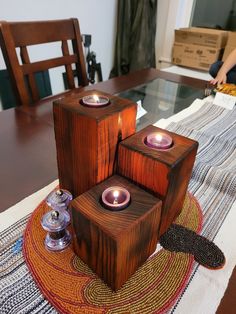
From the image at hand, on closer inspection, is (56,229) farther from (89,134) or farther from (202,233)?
(202,233)

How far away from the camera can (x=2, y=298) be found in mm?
362

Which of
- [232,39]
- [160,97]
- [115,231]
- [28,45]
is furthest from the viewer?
[232,39]

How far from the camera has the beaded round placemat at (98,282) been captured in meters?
0.36

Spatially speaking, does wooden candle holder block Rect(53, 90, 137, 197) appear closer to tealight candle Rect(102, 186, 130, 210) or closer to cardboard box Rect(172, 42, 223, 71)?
tealight candle Rect(102, 186, 130, 210)

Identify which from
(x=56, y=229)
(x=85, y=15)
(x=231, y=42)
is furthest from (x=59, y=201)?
(x=231, y=42)

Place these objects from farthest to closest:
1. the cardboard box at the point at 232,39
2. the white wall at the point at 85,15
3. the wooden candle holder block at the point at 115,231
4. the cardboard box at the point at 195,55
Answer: the cardboard box at the point at 195,55 → the cardboard box at the point at 232,39 → the white wall at the point at 85,15 → the wooden candle holder block at the point at 115,231

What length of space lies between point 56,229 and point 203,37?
2362mm

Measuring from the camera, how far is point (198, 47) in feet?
7.64

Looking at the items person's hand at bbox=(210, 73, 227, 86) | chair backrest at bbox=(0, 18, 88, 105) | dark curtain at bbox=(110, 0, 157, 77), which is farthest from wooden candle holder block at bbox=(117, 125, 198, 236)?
dark curtain at bbox=(110, 0, 157, 77)

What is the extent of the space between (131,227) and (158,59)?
272cm

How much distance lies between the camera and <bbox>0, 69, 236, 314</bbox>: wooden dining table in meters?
0.53

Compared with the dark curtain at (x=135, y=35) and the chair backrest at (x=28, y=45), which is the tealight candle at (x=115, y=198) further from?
the dark curtain at (x=135, y=35)

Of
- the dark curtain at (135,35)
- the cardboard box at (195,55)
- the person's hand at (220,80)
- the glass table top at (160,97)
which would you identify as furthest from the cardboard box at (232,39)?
the glass table top at (160,97)

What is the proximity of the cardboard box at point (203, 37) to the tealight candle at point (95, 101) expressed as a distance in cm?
219
